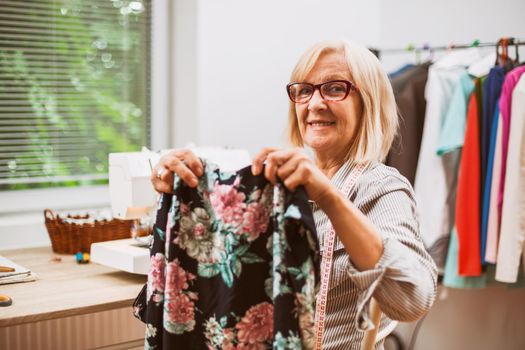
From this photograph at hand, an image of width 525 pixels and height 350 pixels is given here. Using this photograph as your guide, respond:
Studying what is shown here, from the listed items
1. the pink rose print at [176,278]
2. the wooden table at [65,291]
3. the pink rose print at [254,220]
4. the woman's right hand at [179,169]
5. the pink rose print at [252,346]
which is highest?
the woman's right hand at [179,169]

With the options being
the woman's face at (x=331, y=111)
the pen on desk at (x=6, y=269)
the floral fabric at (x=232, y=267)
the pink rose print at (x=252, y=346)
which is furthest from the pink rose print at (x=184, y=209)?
the pen on desk at (x=6, y=269)

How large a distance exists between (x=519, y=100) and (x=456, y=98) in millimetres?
265

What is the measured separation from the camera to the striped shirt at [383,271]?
3.64 ft

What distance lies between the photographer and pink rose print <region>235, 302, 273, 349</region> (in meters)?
1.11

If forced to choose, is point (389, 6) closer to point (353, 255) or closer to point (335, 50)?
point (335, 50)

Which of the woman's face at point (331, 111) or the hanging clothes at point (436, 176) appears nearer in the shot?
the woman's face at point (331, 111)

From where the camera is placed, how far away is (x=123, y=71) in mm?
2744

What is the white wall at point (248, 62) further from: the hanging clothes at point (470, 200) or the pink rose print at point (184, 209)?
the pink rose print at point (184, 209)

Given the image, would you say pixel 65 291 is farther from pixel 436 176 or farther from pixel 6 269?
pixel 436 176

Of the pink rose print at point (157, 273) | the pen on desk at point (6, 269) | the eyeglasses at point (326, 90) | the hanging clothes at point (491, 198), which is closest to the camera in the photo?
the pink rose print at point (157, 273)

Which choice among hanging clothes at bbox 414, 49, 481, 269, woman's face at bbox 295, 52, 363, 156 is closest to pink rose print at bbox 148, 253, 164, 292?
woman's face at bbox 295, 52, 363, 156

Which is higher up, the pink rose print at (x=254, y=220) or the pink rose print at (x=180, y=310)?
the pink rose print at (x=254, y=220)

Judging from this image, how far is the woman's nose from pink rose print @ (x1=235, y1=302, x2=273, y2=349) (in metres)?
0.51

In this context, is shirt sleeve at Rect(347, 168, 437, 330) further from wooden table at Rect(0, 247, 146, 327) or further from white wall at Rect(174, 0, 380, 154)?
white wall at Rect(174, 0, 380, 154)
